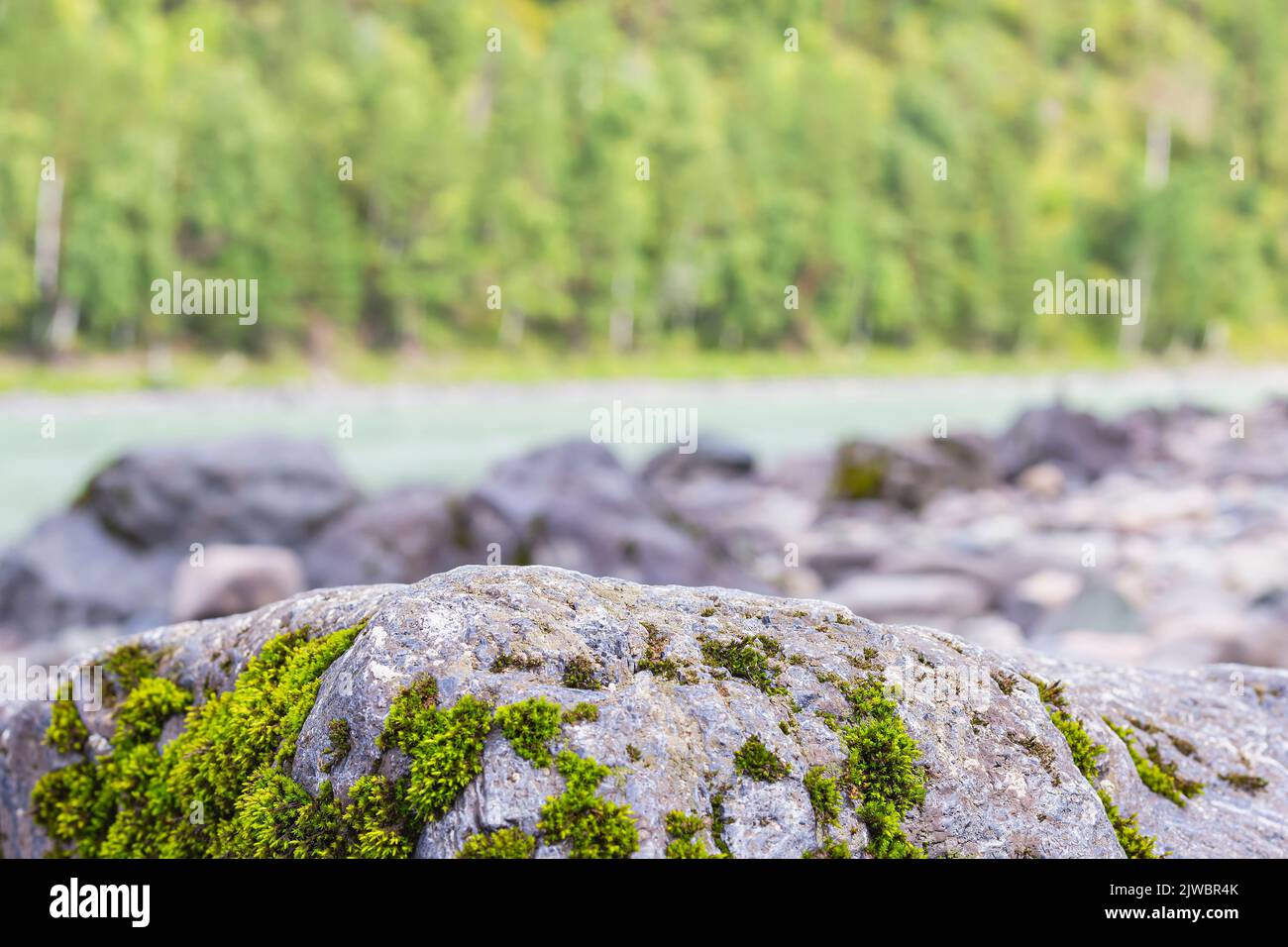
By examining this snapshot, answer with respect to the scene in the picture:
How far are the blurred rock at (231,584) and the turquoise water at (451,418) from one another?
303 inches

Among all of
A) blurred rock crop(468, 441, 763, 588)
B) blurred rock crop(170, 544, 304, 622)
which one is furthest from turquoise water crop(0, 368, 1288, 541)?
blurred rock crop(170, 544, 304, 622)

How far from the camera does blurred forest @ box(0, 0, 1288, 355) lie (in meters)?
61.8

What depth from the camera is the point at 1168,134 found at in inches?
6348

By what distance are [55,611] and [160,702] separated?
44.3ft

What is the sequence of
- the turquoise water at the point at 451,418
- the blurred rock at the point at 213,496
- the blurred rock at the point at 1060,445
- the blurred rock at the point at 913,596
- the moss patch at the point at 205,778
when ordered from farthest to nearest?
1. the turquoise water at the point at 451,418
2. the blurred rock at the point at 1060,445
3. the blurred rock at the point at 213,496
4. the blurred rock at the point at 913,596
5. the moss patch at the point at 205,778

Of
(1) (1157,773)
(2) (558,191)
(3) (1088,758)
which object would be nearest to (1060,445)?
(1) (1157,773)

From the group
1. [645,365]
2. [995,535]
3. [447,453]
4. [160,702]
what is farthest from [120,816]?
[645,365]

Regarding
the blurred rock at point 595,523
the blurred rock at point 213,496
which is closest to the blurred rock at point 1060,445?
the blurred rock at point 595,523

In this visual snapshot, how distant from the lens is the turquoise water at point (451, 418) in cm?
3222

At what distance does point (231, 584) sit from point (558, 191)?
74.6m

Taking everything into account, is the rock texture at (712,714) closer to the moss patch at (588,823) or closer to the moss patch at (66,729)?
the moss patch at (588,823)

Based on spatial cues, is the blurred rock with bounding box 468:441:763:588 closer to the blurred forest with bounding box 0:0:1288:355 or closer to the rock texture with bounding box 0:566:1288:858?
the rock texture with bounding box 0:566:1288:858

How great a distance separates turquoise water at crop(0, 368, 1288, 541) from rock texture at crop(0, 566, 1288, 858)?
1847cm
